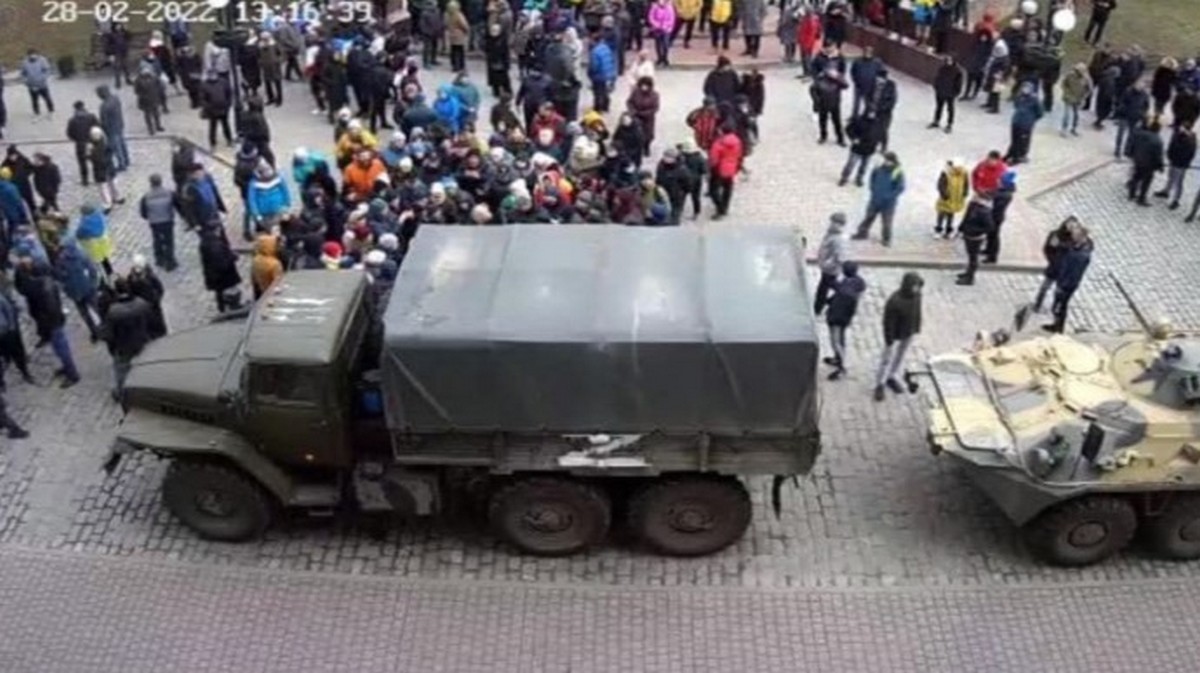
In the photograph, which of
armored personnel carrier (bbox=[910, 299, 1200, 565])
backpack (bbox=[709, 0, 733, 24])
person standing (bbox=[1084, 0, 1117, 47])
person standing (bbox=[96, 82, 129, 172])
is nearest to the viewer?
armored personnel carrier (bbox=[910, 299, 1200, 565])

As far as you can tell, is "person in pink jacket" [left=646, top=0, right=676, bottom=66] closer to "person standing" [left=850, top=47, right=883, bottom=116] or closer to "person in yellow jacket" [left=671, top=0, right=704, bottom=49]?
"person in yellow jacket" [left=671, top=0, right=704, bottom=49]

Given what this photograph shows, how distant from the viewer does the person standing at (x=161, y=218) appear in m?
18.0

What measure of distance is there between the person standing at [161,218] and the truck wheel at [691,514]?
8.10 m

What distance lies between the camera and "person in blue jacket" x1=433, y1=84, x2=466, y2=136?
20.5 metres

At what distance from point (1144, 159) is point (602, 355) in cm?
1103

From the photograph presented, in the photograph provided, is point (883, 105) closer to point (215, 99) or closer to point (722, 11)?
point (722, 11)

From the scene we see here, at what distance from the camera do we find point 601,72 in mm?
22625

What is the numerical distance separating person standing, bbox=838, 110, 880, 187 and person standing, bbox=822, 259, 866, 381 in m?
4.88

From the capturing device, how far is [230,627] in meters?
12.7

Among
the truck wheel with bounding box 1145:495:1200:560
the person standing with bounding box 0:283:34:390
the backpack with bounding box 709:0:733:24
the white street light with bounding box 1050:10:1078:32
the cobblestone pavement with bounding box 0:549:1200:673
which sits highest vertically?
the white street light with bounding box 1050:10:1078:32

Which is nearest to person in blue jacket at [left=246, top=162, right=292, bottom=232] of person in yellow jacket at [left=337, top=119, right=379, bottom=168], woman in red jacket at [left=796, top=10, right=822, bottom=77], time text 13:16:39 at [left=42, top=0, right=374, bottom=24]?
person in yellow jacket at [left=337, top=119, right=379, bottom=168]

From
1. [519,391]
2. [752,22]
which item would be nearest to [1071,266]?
[519,391]

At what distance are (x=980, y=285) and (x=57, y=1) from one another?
64.8 feet

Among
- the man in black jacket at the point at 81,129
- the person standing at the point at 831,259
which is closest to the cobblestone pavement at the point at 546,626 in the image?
the person standing at the point at 831,259
